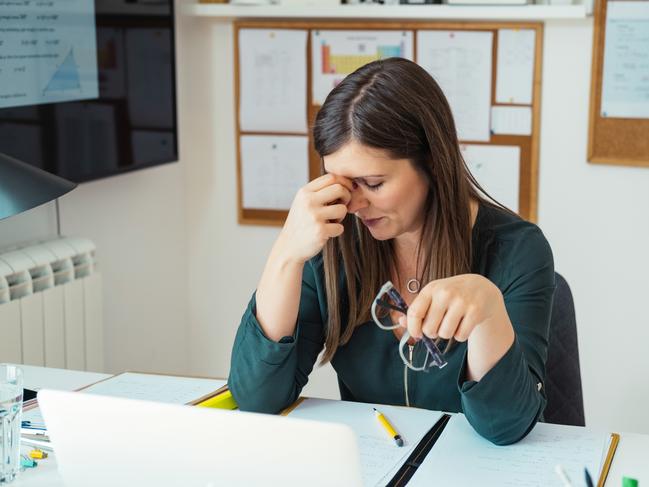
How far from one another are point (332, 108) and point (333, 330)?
15.5 inches

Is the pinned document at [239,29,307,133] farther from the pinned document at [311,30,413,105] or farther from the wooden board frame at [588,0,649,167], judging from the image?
the wooden board frame at [588,0,649,167]

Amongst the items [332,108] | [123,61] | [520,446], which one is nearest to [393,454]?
[520,446]

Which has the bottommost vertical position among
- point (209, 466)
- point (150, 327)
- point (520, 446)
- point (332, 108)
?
point (150, 327)

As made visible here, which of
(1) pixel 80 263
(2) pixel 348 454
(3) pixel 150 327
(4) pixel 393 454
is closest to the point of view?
(2) pixel 348 454

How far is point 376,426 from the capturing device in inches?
59.1

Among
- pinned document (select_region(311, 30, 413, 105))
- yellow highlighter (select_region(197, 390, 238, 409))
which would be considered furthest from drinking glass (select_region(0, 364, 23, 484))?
pinned document (select_region(311, 30, 413, 105))

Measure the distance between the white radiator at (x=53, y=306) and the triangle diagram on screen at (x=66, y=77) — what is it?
0.40 meters

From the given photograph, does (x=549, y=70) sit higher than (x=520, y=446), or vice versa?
(x=549, y=70)

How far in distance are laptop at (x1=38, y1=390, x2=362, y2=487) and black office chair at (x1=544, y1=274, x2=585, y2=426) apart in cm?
90

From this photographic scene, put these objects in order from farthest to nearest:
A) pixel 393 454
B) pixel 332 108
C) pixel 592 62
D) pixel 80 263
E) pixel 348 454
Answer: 1. pixel 592 62
2. pixel 80 263
3. pixel 332 108
4. pixel 393 454
5. pixel 348 454

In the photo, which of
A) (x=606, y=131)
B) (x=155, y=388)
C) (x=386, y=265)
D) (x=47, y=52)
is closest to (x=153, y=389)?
(x=155, y=388)

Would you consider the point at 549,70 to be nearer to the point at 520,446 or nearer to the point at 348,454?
the point at 520,446

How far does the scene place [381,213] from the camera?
1595 millimetres

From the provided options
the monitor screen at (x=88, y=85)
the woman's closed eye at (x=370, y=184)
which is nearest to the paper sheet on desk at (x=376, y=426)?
the woman's closed eye at (x=370, y=184)
